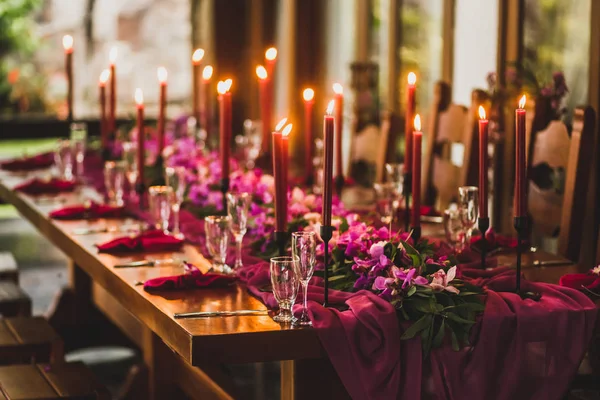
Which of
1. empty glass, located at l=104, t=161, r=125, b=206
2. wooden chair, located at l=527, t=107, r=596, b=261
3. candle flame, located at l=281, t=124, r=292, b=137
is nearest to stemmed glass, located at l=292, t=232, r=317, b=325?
candle flame, located at l=281, t=124, r=292, b=137

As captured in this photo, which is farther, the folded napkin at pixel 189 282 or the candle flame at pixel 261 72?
the candle flame at pixel 261 72

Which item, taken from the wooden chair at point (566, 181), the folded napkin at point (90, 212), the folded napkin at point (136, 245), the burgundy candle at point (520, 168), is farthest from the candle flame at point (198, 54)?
the burgundy candle at point (520, 168)

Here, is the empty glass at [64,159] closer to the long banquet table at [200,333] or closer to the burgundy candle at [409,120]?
the long banquet table at [200,333]

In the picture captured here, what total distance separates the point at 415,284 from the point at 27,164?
3336 millimetres

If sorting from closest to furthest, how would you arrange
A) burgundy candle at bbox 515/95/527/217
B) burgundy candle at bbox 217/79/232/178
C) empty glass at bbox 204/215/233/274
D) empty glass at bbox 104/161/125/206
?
burgundy candle at bbox 515/95/527/217
empty glass at bbox 204/215/233/274
burgundy candle at bbox 217/79/232/178
empty glass at bbox 104/161/125/206

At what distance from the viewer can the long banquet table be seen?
1939 mm

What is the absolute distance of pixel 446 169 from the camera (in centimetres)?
406

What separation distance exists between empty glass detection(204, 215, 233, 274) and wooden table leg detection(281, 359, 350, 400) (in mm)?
411

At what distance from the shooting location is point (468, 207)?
8.71 feet

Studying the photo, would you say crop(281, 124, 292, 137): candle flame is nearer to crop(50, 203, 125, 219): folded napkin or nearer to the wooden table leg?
the wooden table leg

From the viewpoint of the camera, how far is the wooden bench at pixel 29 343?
3.05 meters

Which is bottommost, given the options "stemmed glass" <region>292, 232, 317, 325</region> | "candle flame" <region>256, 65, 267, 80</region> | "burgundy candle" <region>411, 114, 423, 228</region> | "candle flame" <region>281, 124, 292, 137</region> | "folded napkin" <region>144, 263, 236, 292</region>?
"folded napkin" <region>144, 263, 236, 292</region>

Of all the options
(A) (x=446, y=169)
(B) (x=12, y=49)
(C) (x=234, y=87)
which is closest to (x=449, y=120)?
(A) (x=446, y=169)

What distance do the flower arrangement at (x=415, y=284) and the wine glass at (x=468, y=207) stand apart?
0.35 m
